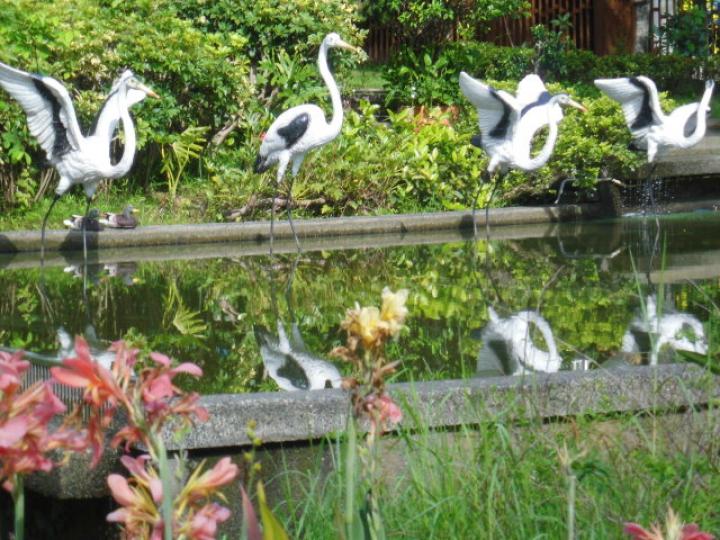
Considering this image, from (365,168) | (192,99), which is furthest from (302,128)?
(192,99)

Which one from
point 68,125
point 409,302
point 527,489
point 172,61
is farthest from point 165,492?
point 172,61

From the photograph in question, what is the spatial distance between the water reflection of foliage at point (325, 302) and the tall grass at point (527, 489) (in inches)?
55.0

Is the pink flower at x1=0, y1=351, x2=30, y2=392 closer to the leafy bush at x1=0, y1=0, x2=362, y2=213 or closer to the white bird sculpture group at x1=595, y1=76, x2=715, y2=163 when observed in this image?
the leafy bush at x1=0, y1=0, x2=362, y2=213

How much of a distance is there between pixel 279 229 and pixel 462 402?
24.8ft

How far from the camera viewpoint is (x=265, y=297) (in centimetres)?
737

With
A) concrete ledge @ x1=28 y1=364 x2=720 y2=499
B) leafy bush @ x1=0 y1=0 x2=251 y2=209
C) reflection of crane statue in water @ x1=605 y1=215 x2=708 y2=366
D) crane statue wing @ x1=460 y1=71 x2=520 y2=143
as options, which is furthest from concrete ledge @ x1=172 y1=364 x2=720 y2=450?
leafy bush @ x1=0 y1=0 x2=251 y2=209

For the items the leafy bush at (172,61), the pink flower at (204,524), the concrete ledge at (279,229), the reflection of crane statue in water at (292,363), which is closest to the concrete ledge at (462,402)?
the reflection of crane statue in water at (292,363)

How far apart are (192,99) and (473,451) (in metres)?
10.1

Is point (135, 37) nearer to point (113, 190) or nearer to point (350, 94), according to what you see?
point (113, 190)

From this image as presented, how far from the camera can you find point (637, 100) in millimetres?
12227

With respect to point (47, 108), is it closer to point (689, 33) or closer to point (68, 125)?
point (68, 125)

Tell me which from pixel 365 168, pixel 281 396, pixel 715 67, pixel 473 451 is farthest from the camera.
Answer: pixel 715 67

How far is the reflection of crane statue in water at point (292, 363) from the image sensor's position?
4699 millimetres

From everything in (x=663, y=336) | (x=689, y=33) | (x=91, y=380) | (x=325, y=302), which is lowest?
(x=325, y=302)
